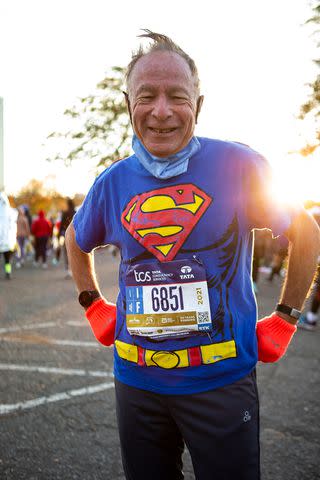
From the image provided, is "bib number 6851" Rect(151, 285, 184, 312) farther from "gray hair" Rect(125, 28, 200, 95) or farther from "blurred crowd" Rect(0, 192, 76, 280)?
"blurred crowd" Rect(0, 192, 76, 280)

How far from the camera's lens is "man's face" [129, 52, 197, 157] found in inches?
59.7

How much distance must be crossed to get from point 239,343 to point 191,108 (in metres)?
0.85

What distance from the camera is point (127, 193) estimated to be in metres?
1.60

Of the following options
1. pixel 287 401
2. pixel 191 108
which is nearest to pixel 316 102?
pixel 287 401

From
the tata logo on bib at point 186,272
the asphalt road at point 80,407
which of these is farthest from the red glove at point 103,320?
the asphalt road at point 80,407

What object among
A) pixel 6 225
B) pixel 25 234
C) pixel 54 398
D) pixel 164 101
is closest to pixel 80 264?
pixel 164 101

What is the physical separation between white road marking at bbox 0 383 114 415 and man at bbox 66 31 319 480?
6.96 ft

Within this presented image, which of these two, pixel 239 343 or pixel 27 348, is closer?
pixel 239 343

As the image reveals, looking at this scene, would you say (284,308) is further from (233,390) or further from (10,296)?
(10,296)

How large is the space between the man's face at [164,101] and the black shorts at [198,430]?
0.86 meters

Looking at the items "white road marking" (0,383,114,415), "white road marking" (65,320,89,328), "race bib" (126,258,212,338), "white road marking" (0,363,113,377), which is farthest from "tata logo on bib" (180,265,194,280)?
"white road marking" (65,320,89,328)

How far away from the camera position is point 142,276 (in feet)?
5.07

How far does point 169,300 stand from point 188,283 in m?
0.09

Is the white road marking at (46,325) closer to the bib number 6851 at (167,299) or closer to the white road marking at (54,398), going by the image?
the white road marking at (54,398)
